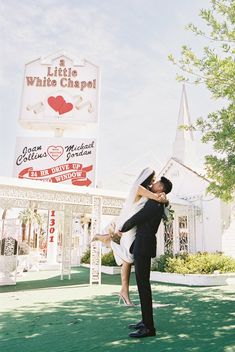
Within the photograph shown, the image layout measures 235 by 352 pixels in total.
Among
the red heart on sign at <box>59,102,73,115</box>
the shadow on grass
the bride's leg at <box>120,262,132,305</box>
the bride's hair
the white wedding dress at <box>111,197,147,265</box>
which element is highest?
the red heart on sign at <box>59,102,73,115</box>

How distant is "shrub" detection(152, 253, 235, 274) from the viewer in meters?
11.5

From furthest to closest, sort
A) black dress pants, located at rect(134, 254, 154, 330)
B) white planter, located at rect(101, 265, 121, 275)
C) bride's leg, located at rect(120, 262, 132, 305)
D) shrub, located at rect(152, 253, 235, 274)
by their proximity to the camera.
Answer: white planter, located at rect(101, 265, 121, 275), shrub, located at rect(152, 253, 235, 274), bride's leg, located at rect(120, 262, 132, 305), black dress pants, located at rect(134, 254, 154, 330)

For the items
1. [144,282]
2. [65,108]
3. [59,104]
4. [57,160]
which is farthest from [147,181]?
[59,104]

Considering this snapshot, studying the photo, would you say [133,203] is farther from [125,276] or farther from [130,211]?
[125,276]

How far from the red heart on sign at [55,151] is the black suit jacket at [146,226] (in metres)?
17.1

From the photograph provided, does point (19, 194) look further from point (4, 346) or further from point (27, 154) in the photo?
point (27, 154)

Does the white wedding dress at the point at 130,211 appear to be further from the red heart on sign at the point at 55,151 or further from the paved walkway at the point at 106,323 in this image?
the red heart on sign at the point at 55,151

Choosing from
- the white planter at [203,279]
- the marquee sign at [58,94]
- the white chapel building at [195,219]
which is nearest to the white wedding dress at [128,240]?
the white planter at [203,279]

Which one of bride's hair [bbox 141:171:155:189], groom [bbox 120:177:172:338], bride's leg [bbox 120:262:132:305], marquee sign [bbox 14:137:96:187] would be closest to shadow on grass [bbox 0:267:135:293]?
bride's leg [bbox 120:262:132:305]

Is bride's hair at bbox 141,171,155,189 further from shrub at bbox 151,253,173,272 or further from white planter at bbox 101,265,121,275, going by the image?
white planter at bbox 101,265,121,275

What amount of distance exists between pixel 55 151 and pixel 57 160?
1.96 feet

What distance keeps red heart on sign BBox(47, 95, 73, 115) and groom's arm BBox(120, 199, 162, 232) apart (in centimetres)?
1823

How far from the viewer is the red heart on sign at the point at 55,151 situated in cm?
2039

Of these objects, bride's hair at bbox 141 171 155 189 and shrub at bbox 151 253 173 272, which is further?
shrub at bbox 151 253 173 272
